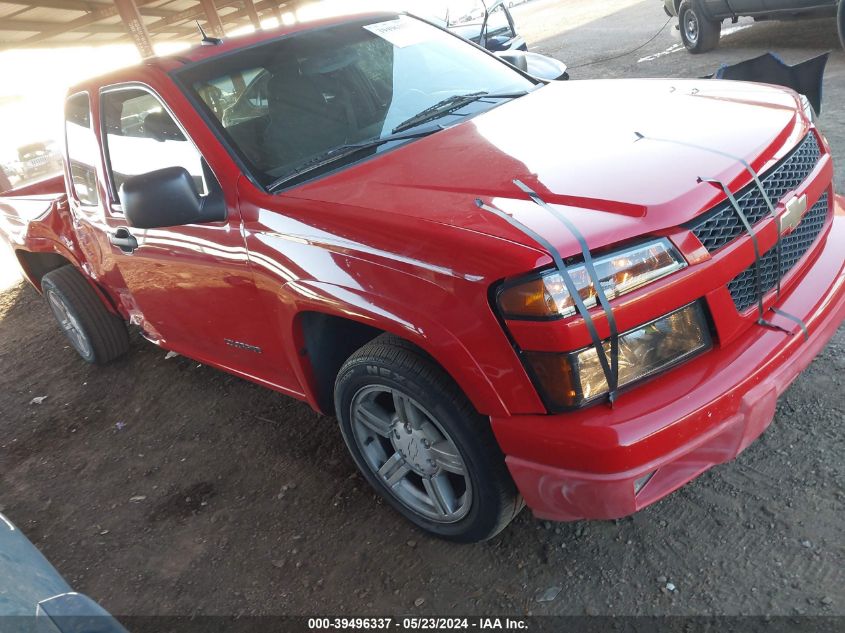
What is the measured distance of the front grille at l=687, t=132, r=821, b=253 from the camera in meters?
1.80

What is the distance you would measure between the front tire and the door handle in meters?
1.42

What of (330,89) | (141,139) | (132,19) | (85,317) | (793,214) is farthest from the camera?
(132,19)

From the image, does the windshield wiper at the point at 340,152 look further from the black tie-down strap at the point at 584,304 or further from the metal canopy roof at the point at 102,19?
the metal canopy roof at the point at 102,19

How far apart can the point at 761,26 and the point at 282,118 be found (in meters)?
9.83

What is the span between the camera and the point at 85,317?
14.5 feet

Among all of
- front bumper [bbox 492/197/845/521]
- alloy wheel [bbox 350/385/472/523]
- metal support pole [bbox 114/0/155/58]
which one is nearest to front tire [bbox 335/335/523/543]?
alloy wheel [bbox 350/385/472/523]

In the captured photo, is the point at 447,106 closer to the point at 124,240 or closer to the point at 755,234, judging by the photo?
the point at 755,234

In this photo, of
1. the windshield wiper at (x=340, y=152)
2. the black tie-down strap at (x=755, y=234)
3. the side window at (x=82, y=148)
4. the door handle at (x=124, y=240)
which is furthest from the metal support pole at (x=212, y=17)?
the black tie-down strap at (x=755, y=234)

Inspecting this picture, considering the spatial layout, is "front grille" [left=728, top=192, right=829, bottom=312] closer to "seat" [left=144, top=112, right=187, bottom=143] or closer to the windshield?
the windshield

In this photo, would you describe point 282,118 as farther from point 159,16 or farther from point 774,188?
point 159,16

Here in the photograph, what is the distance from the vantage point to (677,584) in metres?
2.06

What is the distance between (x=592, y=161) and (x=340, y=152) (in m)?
1.01

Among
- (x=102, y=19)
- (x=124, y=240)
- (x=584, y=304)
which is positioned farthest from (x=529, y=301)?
(x=102, y=19)

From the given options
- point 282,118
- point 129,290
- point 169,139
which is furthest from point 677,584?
point 129,290
